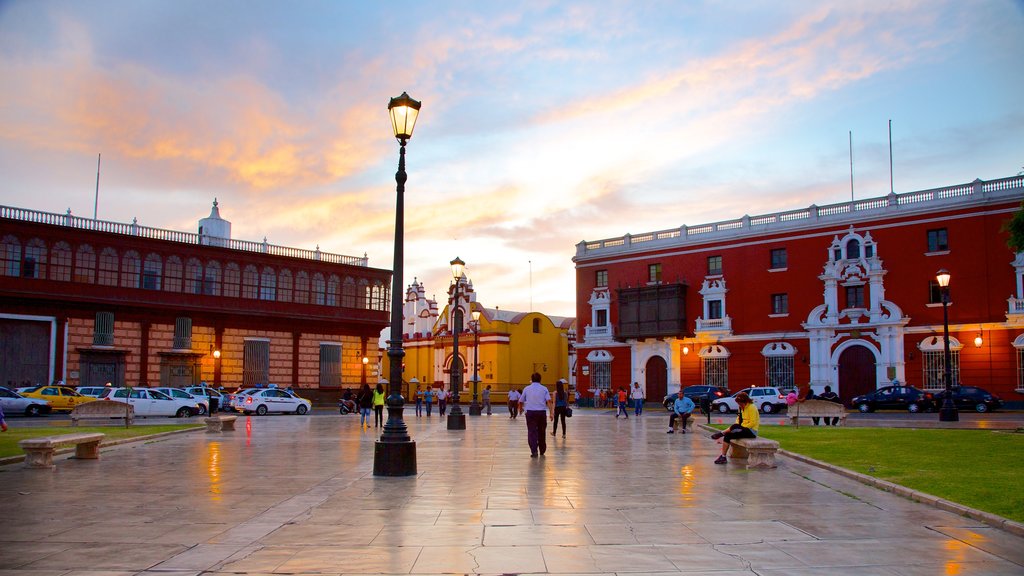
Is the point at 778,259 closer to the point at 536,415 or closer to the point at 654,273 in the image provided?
the point at 654,273

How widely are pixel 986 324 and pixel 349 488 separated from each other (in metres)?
35.9

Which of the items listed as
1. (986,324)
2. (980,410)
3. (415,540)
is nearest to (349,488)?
(415,540)

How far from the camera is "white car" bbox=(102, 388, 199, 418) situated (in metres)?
31.5

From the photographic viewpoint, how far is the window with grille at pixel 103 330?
41688mm

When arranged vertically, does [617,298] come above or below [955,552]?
above

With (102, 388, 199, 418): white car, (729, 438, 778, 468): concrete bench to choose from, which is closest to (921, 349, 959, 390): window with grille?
(729, 438, 778, 468): concrete bench

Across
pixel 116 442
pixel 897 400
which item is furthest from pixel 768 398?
pixel 116 442

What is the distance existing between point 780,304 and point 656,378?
900 centimetres

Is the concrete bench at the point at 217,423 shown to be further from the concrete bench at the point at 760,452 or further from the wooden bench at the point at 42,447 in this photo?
the concrete bench at the point at 760,452

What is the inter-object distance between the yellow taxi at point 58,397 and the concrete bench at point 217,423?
11.6 metres

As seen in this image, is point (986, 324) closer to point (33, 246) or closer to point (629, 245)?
point (629, 245)

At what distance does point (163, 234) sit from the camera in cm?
4475

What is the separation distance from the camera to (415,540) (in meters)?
7.26

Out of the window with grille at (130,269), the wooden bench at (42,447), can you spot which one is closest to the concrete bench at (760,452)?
the wooden bench at (42,447)
